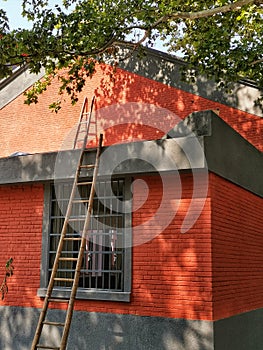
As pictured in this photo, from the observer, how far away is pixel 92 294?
765 cm

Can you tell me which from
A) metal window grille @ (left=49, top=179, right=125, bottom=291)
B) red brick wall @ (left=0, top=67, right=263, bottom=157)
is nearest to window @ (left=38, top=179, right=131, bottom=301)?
metal window grille @ (left=49, top=179, right=125, bottom=291)

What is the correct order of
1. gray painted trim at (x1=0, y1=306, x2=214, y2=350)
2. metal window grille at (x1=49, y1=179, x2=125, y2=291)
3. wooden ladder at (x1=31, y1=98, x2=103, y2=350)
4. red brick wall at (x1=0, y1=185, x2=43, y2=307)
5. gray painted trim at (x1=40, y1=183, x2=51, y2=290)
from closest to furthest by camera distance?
wooden ladder at (x1=31, y1=98, x2=103, y2=350) → gray painted trim at (x1=0, y1=306, x2=214, y2=350) → metal window grille at (x1=49, y1=179, x2=125, y2=291) → gray painted trim at (x1=40, y1=183, x2=51, y2=290) → red brick wall at (x1=0, y1=185, x2=43, y2=307)

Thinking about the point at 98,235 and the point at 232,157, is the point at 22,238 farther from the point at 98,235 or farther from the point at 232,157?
the point at 232,157

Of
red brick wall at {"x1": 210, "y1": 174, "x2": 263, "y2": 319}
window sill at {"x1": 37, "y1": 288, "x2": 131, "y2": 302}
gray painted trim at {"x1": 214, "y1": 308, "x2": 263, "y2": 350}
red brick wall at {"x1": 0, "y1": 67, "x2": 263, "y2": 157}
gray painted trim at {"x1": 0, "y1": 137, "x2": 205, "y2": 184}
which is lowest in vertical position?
gray painted trim at {"x1": 214, "y1": 308, "x2": 263, "y2": 350}


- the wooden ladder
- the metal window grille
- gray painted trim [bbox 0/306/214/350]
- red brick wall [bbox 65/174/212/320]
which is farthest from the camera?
the metal window grille

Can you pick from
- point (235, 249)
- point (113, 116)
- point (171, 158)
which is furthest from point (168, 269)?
point (113, 116)

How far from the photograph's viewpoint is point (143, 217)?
7582mm

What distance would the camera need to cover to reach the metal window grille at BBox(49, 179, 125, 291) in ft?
25.7

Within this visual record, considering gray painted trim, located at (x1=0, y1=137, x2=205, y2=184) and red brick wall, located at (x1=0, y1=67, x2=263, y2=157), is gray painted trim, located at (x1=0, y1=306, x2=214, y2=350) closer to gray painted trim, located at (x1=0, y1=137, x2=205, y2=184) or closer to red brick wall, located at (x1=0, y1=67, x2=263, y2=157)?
gray painted trim, located at (x1=0, y1=137, x2=205, y2=184)

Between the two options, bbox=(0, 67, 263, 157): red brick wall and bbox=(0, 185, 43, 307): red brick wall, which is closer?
bbox=(0, 185, 43, 307): red brick wall

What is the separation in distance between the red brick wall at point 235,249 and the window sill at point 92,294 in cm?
155

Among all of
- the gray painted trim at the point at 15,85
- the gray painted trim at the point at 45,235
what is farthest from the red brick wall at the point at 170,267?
the gray painted trim at the point at 15,85

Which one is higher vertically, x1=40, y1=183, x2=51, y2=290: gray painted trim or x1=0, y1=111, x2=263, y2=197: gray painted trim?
x1=0, y1=111, x2=263, y2=197: gray painted trim

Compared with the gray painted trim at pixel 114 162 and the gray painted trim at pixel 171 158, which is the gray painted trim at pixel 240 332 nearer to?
the gray painted trim at pixel 171 158
